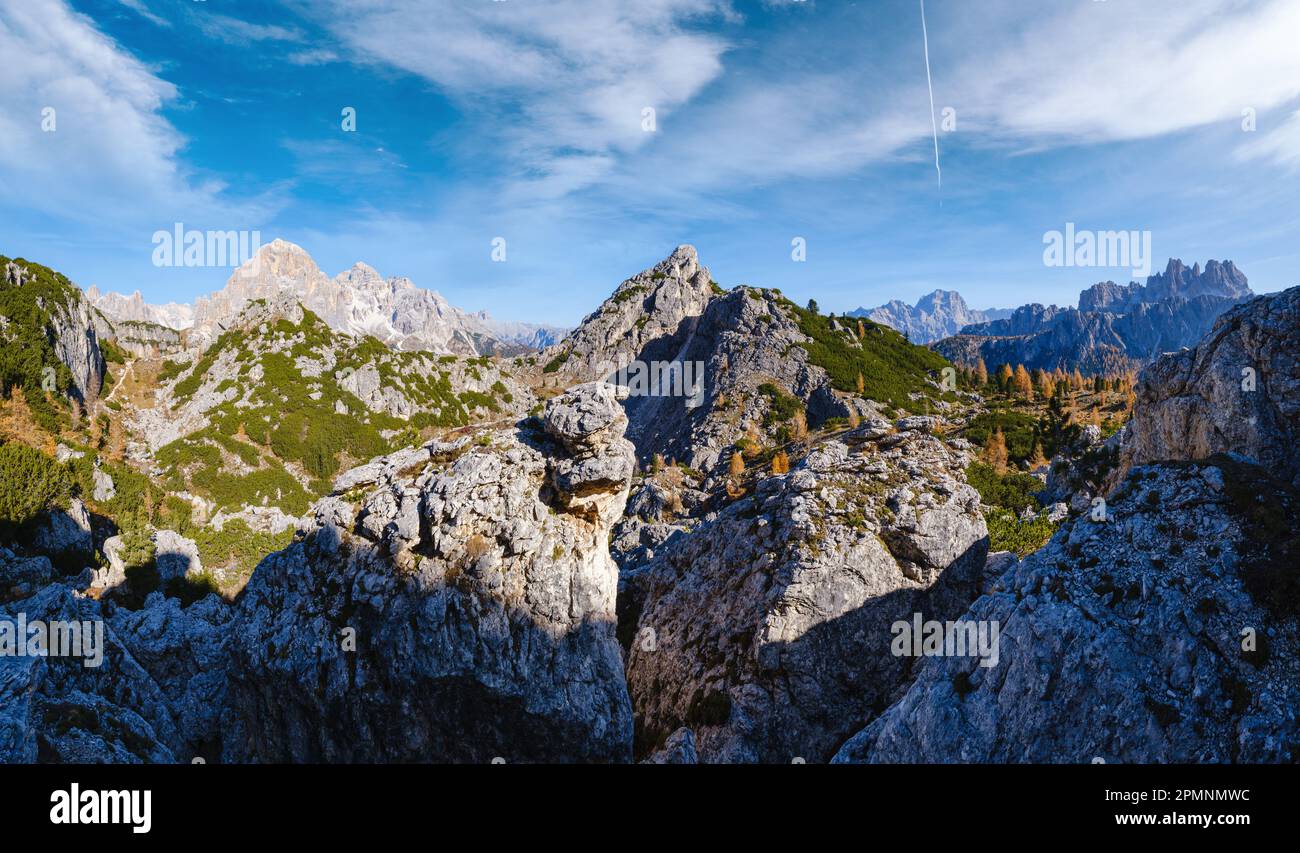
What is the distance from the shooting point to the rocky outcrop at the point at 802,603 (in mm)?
18422

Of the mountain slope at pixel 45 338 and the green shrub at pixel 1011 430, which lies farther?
the green shrub at pixel 1011 430

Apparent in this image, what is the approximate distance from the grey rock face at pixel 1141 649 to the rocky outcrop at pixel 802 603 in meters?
4.49

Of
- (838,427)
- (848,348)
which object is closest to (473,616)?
(838,427)

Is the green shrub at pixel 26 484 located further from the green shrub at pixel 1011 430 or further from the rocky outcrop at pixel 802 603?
the green shrub at pixel 1011 430

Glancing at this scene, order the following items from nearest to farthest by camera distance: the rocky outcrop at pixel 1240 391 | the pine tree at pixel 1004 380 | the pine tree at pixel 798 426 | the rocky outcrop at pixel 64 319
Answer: the rocky outcrop at pixel 1240 391 < the rocky outcrop at pixel 64 319 < the pine tree at pixel 798 426 < the pine tree at pixel 1004 380

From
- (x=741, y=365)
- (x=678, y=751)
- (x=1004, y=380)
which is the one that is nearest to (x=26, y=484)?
(x=678, y=751)

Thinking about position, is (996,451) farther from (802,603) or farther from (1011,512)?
(802,603)

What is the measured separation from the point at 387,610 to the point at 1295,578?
849 inches

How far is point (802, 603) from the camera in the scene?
19.4m

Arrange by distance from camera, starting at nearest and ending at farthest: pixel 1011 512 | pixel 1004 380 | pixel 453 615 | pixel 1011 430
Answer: pixel 453 615, pixel 1011 512, pixel 1011 430, pixel 1004 380

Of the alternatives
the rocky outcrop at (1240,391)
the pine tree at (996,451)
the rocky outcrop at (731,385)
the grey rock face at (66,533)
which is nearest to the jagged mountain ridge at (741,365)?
the rocky outcrop at (731,385)

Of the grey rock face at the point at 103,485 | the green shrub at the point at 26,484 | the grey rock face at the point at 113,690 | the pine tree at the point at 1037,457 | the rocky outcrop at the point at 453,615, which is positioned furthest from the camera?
the pine tree at the point at 1037,457

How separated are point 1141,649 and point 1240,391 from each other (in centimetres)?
927
